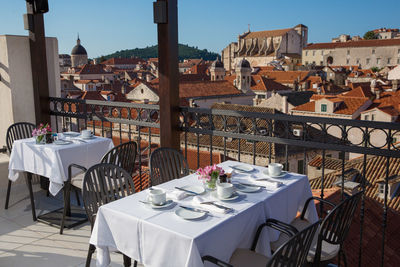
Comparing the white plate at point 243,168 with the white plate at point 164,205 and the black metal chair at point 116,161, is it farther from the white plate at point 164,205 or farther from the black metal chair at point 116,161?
the black metal chair at point 116,161

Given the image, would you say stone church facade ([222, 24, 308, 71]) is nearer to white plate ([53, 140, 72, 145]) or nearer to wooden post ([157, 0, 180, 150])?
wooden post ([157, 0, 180, 150])

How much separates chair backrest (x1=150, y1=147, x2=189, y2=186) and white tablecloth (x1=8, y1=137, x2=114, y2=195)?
1.13 meters

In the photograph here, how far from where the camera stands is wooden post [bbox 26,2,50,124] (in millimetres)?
4812

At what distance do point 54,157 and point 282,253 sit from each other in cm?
269

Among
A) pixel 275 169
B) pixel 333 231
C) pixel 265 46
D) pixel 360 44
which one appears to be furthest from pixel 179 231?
pixel 265 46

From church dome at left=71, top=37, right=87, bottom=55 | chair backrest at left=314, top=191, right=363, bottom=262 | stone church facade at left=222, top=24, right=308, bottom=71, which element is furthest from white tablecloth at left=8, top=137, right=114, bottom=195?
church dome at left=71, top=37, right=87, bottom=55

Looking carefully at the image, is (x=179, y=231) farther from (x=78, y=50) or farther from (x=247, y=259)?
(x=78, y=50)

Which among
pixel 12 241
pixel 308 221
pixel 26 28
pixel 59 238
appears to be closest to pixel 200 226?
pixel 308 221

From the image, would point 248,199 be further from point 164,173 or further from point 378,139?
point 378,139

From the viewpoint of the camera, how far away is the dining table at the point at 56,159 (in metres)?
3.86

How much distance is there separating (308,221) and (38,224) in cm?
285

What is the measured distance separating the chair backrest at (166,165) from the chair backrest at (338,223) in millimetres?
1491

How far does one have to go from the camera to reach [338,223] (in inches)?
91.4

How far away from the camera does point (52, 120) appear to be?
5.55m
